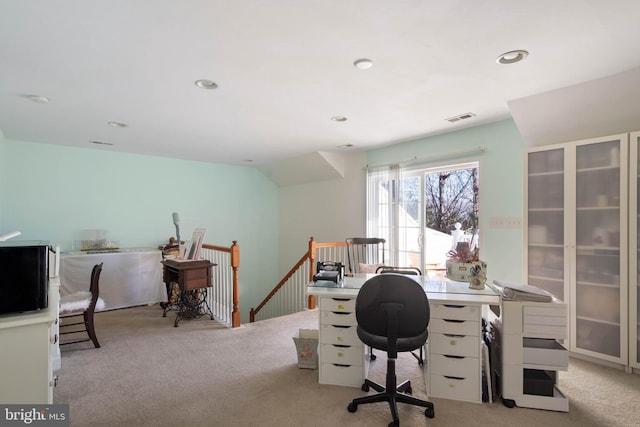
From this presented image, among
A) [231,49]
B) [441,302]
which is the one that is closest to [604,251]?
[441,302]

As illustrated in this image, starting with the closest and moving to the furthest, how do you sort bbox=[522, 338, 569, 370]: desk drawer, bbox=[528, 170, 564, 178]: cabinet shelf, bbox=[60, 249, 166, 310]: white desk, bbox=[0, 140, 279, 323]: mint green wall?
bbox=[522, 338, 569, 370]: desk drawer
bbox=[528, 170, 564, 178]: cabinet shelf
bbox=[60, 249, 166, 310]: white desk
bbox=[0, 140, 279, 323]: mint green wall

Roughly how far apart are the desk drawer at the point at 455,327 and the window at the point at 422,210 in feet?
6.93

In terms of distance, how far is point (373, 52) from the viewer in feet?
7.06

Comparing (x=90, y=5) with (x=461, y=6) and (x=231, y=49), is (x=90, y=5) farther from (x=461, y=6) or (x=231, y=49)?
(x=461, y=6)

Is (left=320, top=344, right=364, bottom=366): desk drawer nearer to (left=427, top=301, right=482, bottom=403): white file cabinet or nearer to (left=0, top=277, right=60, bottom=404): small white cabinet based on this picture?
(left=427, top=301, right=482, bottom=403): white file cabinet

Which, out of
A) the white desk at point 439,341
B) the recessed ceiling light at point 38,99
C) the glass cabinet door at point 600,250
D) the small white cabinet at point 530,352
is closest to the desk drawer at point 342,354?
the white desk at point 439,341

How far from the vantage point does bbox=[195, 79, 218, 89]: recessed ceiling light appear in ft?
8.53

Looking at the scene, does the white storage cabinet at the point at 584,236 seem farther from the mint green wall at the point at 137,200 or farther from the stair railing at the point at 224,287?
the mint green wall at the point at 137,200

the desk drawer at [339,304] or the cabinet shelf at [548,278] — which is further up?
the cabinet shelf at [548,278]

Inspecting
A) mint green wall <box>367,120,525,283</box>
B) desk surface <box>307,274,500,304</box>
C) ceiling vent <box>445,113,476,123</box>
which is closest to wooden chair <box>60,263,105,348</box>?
desk surface <box>307,274,500,304</box>

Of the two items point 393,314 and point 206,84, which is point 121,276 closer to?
point 206,84

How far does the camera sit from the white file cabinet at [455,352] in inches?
87.4

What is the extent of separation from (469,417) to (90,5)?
331cm

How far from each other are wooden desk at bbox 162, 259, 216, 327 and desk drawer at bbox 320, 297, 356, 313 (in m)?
2.11
